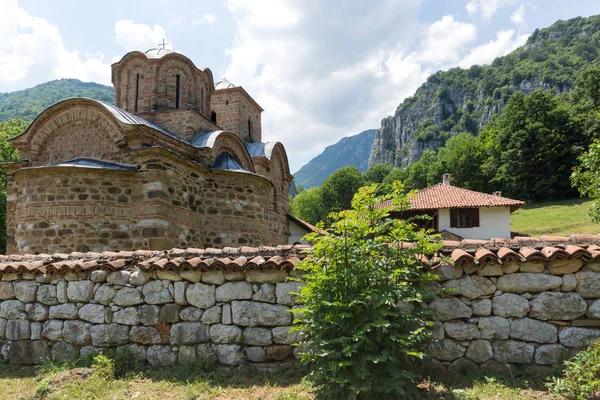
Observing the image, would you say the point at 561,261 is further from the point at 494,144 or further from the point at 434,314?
the point at 494,144

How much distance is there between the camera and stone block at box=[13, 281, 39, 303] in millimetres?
4938

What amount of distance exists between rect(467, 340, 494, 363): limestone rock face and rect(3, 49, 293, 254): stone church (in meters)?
6.30

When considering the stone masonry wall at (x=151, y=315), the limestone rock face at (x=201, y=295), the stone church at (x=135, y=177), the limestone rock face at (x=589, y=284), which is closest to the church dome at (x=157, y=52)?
the stone church at (x=135, y=177)

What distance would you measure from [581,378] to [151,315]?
169 inches

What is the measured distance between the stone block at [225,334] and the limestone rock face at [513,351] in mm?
2663

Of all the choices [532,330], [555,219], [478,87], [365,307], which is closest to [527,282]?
[532,330]

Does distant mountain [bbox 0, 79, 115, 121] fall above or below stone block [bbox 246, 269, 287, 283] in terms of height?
above

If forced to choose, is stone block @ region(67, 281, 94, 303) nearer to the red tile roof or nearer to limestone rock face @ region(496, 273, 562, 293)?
limestone rock face @ region(496, 273, 562, 293)

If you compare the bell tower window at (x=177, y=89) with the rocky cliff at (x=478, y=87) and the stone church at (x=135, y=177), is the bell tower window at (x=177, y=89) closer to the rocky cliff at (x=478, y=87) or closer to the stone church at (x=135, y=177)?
the stone church at (x=135, y=177)

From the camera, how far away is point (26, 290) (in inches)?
195

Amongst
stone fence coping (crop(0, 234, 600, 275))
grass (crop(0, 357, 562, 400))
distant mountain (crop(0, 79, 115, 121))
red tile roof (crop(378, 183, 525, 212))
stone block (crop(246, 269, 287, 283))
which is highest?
distant mountain (crop(0, 79, 115, 121))

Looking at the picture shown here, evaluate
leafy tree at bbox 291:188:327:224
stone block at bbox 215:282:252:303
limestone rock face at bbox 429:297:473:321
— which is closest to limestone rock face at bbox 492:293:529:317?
limestone rock face at bbox 429:297:473:321

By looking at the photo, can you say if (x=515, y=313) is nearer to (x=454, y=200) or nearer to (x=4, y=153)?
(x=454, y=200)

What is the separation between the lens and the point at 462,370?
378 centimetres
